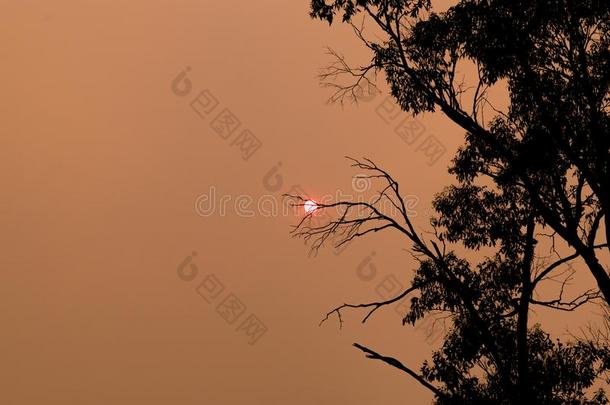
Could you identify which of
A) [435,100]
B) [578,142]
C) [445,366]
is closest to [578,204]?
[578,142]

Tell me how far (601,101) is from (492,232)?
3367 millimetres

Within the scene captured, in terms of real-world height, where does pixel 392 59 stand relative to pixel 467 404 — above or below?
above

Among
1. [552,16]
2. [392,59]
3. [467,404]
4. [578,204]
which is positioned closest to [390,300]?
[467,404]

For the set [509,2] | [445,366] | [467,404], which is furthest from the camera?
[445,366]

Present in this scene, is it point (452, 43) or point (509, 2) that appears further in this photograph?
point (452, 43)

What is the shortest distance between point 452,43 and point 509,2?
1494 mm

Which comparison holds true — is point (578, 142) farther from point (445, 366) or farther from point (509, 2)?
point (445, 366)

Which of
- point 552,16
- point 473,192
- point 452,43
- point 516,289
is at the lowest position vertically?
point 516,289

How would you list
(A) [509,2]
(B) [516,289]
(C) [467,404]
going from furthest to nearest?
(B) [516,289] → (C) [467,404] → (A) [509,2]

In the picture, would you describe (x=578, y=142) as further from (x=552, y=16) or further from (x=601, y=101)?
(x=552, y=16)

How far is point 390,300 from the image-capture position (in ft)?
30.0

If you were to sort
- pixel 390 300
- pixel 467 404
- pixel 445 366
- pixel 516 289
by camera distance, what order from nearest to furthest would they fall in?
pixel 390 300 < pixel 467 404 < pixel 445 366 < pixel 516 289

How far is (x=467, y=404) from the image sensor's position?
10.9m

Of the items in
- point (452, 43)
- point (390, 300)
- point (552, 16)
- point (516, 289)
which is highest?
point (552, 16)
